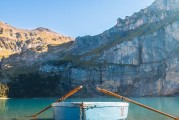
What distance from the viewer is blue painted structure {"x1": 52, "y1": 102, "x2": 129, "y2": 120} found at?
1394 inches

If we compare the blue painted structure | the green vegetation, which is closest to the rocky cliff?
the green vegetation

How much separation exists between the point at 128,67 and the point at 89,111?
461ft

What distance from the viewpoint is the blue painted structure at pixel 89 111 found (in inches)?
1394

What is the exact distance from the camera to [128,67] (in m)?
175

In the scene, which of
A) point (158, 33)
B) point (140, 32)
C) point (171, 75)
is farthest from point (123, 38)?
point (171, 75)

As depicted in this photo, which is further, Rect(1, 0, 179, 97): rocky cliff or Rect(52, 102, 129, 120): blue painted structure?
Rect(1, 0, 179, 97): rocky cliff

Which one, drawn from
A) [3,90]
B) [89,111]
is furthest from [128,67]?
[89,111]

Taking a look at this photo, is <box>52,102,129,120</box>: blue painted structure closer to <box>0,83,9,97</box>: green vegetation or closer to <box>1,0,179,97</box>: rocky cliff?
<box>1,0,179,97</box>: rocky cliff

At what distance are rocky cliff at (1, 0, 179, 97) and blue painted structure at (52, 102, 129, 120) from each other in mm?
127442

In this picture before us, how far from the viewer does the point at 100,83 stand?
176125 millimetres

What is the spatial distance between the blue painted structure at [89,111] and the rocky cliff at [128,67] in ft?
418

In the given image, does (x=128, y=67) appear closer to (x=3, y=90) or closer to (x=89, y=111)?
(x=3, y=90)

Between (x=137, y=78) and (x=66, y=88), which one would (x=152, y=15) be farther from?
(x=66, y=88)

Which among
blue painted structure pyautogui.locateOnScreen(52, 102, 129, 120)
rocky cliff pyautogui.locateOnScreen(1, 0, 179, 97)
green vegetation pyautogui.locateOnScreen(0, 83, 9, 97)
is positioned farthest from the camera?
green vegetation pyautogui.locateOnScreen(0, 83, 9, 97)
